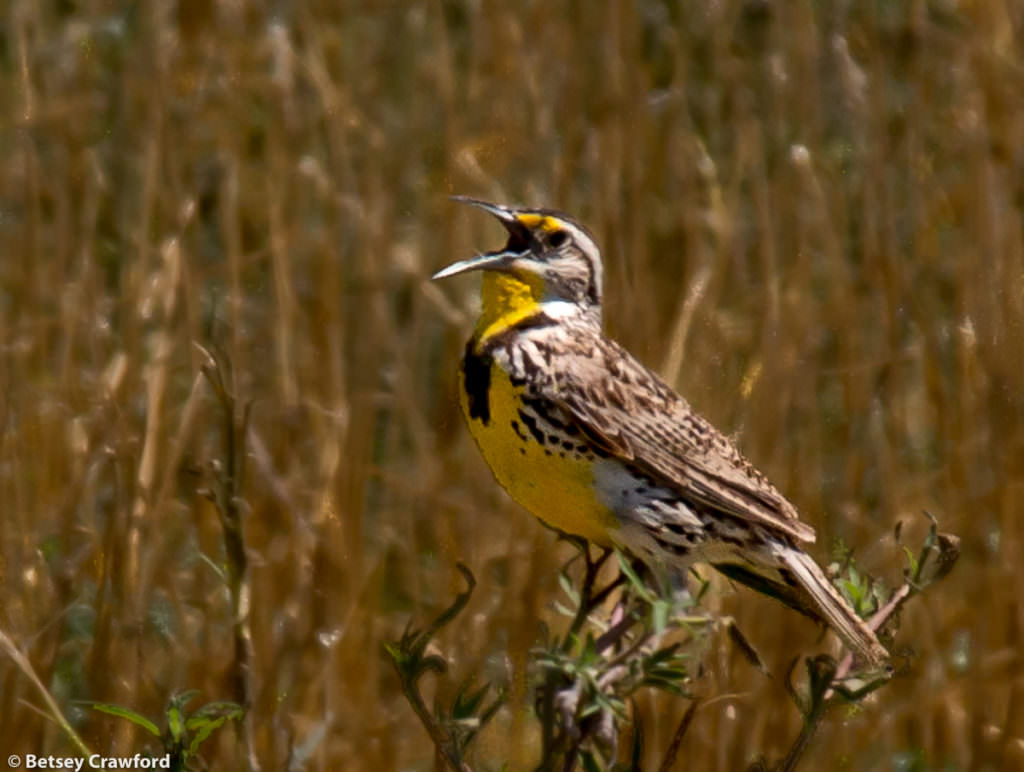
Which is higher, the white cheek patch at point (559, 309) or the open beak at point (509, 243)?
the open beak at point (509, 243)

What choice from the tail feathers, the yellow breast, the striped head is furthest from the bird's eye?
the tail feathers

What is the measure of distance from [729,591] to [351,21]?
Result: 115 centimetres

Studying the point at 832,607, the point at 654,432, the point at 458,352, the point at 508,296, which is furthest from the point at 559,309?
the point at 458,352

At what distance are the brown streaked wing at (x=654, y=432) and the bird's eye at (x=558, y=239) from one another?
0.28ft

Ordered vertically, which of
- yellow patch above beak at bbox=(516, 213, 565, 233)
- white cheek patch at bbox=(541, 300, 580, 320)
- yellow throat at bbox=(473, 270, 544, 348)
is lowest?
white cheek patch at bbox=(541, 300, 580, 320)

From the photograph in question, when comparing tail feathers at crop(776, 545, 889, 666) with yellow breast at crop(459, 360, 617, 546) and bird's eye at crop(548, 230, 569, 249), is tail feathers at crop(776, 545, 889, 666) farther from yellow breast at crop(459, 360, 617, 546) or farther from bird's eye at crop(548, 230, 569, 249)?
bird's eye at crop(548, 230, 569, 249)

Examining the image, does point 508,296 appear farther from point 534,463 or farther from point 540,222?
point 534,463

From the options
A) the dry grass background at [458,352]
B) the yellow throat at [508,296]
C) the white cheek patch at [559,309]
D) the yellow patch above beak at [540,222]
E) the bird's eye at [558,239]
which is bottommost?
the dry grass background at [458,352]

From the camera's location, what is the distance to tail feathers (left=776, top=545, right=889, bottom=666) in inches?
54.2

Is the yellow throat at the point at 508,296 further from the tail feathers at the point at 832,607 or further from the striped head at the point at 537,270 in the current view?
the tail feathers at the point at 832,607

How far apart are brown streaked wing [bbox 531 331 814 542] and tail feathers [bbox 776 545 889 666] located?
0.9 inches

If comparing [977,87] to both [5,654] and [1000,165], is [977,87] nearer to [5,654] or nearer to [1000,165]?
[1000,165]

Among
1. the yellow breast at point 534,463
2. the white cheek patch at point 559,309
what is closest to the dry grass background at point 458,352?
the white cheek patch at point 559,309

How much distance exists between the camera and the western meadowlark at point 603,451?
1565mm
